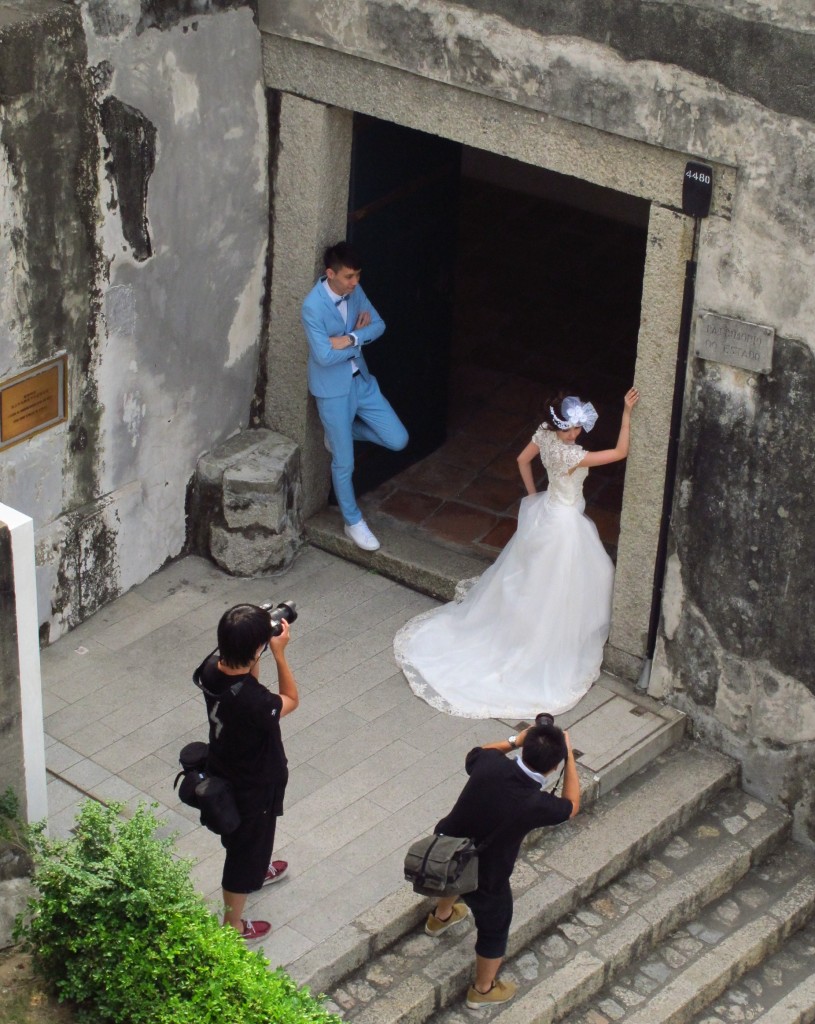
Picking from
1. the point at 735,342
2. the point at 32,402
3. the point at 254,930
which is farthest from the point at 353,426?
the point at 254,930

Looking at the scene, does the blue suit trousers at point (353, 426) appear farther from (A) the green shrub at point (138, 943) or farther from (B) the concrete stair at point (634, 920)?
(A) the green shrub at point (138, 943)

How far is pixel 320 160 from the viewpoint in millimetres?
9180

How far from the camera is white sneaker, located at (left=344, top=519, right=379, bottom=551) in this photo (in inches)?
384

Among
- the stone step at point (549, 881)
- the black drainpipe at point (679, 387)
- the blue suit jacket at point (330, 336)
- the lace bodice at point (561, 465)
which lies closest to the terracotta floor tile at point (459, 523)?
the blue suit jacket at point (330, 336)

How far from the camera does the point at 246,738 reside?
6.84 metres

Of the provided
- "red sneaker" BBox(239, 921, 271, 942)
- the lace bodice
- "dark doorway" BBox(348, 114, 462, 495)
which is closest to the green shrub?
"red sneaker" BBox(239, 921, 271, 942)

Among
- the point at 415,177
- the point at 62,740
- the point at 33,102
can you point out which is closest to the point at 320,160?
the point at 415,177

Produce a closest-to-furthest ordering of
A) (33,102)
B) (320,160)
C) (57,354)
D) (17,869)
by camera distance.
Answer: (17,869)
(33,102)
(57,354)
(320,160)

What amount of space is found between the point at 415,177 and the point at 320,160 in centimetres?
82

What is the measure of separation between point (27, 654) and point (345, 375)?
2.97 m

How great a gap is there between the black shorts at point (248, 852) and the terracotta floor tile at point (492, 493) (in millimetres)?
3564

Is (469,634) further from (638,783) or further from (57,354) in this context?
(57,354)

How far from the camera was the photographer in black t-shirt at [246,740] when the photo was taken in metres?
6.73

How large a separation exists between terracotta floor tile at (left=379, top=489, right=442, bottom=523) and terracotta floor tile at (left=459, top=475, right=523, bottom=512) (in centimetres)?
20
